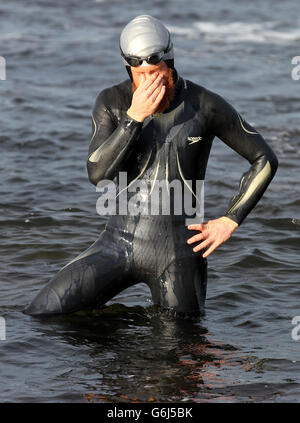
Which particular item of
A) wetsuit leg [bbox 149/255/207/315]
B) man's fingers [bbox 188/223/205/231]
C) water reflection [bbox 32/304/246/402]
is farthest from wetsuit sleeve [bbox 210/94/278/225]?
water reflection [bbox 32/304/246/402]

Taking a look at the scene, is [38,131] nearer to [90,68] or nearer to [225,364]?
Result: [90,68]

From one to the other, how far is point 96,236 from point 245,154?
2973mm

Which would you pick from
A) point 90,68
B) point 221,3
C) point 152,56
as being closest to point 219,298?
point 152,56

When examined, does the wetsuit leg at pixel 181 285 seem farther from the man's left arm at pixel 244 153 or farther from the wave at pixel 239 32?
the wave at pixel 239 32

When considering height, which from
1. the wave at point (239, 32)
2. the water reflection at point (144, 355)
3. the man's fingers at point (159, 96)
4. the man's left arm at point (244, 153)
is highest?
the wave at point (239, 32)

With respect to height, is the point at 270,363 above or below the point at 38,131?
below

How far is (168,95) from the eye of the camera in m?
6.04

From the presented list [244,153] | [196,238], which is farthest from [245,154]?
[196,238]

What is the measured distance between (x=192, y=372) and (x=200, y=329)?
2.30 feet

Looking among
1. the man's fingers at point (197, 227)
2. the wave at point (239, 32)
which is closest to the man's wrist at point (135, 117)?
the man's fingers at point (197, 227)

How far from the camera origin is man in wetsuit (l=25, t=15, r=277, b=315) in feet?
19.6

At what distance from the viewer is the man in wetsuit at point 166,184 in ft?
19.6

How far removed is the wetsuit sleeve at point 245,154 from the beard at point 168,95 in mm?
282

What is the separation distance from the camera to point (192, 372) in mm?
5855
